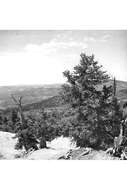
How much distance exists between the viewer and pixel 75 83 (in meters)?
8.47

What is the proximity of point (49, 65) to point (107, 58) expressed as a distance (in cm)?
220

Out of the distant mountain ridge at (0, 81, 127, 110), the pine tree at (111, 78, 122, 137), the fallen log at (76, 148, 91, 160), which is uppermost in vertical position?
the distant mountain ridge at (0, 81, 127, 110)

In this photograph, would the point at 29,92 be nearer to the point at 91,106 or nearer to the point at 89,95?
the point at 89,95

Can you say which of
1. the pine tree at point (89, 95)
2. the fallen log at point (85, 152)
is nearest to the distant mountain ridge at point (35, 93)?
the pine tree at point (89, 95)

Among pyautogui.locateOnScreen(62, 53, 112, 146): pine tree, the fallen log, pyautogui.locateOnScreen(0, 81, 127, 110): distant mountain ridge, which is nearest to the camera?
the fallen log

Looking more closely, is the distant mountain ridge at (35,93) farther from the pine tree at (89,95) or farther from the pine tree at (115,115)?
the pine tree at (89,95)

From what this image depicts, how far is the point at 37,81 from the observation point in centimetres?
850

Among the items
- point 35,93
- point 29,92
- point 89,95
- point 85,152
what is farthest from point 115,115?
point 29,92

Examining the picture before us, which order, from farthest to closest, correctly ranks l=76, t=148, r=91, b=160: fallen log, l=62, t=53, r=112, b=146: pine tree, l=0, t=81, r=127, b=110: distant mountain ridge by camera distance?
l=0, t=81, r=127, b=110: distant mountain ridge → l=62, t=53, r=112, b=146: pine tree → l=76, t=148, r=91, b=160: fallen log

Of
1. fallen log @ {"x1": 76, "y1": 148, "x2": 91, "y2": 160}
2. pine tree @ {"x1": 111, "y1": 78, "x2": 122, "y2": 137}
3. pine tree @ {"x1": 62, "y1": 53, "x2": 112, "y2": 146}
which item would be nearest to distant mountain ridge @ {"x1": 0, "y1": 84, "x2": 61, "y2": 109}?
pine tree @ {"x1": 62, "y1": 53, "x2": 112, "y2": 146}

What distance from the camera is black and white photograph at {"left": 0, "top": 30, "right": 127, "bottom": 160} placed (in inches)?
320

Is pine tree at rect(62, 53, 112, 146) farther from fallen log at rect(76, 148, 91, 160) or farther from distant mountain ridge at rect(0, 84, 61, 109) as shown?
distant mountain ridge at rect(0, 84, 61, 109)

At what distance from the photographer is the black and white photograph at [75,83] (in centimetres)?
812

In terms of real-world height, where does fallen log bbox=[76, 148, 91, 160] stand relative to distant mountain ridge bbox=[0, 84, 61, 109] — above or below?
below
